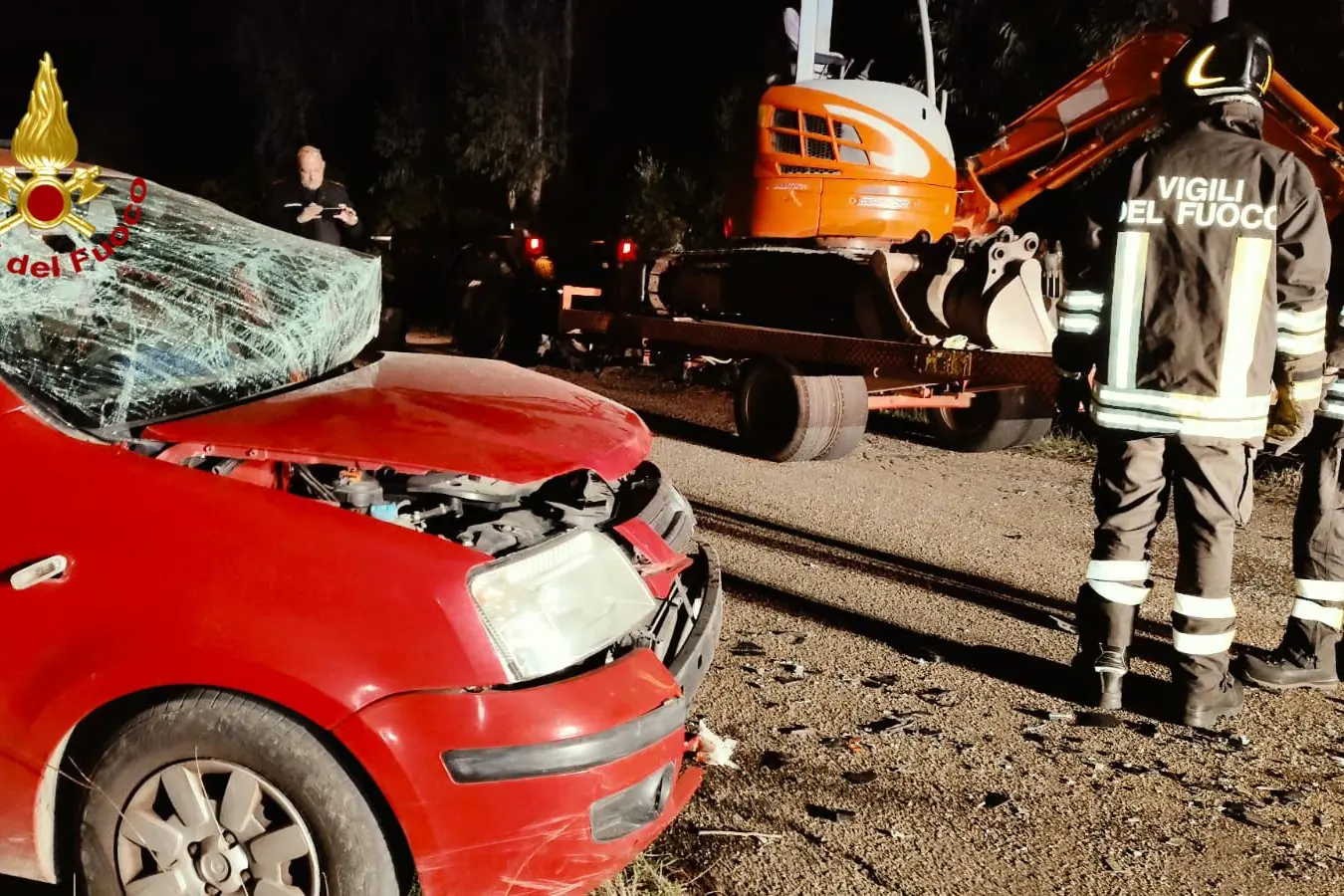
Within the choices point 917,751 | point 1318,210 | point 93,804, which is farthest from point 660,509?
point 1318,210

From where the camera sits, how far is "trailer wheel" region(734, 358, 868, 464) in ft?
25.0

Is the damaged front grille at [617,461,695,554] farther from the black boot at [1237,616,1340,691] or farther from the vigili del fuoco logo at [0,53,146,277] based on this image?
the black boot at [1237,616,1340,691]

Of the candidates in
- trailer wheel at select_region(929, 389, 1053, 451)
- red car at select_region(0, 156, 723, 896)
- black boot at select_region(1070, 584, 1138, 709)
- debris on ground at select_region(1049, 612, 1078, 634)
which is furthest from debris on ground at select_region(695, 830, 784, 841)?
trailer wheel at select_region(929, 389, 1053, 451)

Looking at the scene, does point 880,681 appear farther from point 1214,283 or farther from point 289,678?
point 289,678

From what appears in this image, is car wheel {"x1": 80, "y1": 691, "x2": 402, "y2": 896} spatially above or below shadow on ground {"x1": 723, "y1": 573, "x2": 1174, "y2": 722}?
above

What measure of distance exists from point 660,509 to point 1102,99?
6463 mm

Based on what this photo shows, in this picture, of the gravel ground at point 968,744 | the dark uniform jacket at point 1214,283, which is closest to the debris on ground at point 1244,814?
the gravel ground at point 968,744

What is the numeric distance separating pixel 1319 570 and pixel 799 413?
383 cm

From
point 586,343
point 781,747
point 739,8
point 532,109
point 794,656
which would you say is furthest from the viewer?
point 532,109

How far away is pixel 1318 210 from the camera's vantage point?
11.7ft

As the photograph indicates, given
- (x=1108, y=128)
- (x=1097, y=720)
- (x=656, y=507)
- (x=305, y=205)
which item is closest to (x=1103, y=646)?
(x=1097, y=720)

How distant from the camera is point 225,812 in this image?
2201 millimetres

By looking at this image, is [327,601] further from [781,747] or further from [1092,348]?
[1092,348]

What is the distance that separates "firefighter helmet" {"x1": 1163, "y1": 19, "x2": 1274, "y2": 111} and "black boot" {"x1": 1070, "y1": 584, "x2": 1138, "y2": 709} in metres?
1.70
